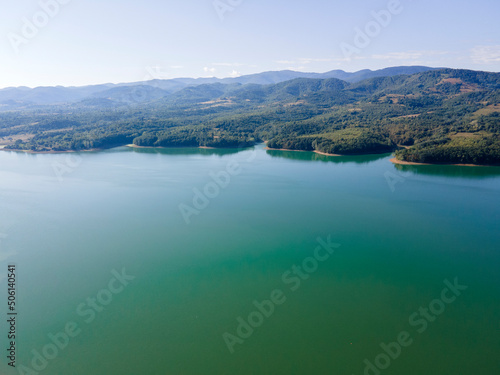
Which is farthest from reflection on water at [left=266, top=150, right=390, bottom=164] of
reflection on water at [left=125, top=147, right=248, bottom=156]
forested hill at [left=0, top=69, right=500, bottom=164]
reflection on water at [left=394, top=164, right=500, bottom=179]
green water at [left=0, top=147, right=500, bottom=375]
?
green water at [left=0, top=147, right=500, bottom=375]

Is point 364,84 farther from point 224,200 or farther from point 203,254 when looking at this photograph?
point 203,254

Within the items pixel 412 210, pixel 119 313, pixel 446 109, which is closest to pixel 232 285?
pixel 119 313

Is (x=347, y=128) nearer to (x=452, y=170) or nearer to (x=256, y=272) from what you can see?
(x=452, y=170)

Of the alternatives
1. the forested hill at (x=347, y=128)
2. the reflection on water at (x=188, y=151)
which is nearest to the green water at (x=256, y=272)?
the forested hill at (x=347, y=128)

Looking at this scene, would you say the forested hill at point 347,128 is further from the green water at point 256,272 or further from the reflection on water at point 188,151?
the green water at point 256,272

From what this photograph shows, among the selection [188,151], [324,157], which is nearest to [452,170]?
[324,157]

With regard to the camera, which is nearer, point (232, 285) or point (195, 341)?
point (195, 341)

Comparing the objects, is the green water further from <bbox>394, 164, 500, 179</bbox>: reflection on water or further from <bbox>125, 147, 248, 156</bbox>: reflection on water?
<bbox>125, 147, 248, 156</bbox>: reflection on water
